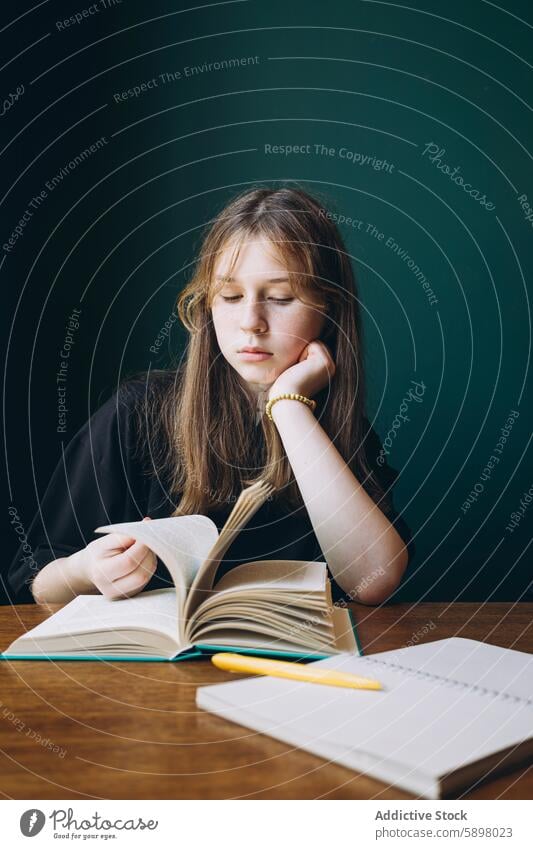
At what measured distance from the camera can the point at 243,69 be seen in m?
1.73

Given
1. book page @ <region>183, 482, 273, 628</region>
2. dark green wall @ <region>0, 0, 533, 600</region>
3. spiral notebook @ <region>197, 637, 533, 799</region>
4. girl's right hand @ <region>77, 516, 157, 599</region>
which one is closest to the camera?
spiral notebook @ <region>197, 637, 533, 799</region>

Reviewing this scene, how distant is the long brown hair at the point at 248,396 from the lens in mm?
1286

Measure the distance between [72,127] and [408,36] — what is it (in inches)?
30.8

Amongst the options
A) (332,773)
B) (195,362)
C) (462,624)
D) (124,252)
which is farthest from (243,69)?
(332,773)

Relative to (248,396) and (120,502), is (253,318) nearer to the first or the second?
(248,396)

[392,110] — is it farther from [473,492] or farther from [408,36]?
[473,492]

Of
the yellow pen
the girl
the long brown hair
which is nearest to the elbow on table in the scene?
the girl

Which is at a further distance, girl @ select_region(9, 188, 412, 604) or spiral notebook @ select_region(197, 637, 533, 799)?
girl @ select_region(9, 188, 412, 604)

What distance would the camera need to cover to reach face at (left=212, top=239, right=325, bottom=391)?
1240 millimetres

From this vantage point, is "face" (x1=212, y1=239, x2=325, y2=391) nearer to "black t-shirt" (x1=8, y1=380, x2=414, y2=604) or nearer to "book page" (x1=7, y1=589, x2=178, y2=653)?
"black t-shirt" (x1=8, y1=380, x2=414, y2=604)

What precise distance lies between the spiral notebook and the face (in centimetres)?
72

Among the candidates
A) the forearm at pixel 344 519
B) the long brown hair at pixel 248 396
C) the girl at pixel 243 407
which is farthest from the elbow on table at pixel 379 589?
the long brown hair at pixel 248 396

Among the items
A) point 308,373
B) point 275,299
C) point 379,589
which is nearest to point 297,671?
point 379,589

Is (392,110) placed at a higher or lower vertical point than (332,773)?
higher
